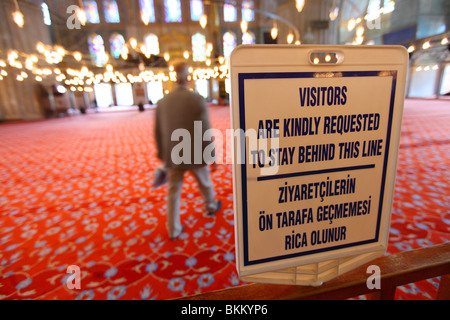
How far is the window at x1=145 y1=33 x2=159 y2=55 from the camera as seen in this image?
21.7 m

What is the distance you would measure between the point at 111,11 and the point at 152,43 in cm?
429

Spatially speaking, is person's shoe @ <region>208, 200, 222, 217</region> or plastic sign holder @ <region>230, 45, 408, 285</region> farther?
person's shoe @ <region>208, 200, 222, 217</region>

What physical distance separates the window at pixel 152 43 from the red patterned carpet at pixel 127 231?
20.5 m

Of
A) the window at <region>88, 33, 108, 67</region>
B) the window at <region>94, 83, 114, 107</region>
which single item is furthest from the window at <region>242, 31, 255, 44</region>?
the window at <region>94, 83, 114, 107</region>

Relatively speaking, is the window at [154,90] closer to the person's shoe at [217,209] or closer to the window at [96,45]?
the window at [96,45]

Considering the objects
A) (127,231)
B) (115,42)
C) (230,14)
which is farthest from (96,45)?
(127,231)

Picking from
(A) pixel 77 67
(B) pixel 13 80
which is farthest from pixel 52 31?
(B) pixel 13 80

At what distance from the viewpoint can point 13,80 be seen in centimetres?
1409

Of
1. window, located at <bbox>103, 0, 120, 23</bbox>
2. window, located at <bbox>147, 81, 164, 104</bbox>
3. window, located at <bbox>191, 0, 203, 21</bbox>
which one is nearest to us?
window, located at <bbox>103, 0, 120, 23</bbox>

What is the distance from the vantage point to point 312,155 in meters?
0.56

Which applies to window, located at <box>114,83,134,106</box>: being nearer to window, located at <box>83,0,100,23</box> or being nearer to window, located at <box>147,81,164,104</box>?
window, located at <box>147,81,164,104</box>

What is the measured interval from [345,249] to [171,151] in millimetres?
1584

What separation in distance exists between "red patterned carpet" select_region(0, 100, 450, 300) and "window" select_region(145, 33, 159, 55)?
20.5 metres

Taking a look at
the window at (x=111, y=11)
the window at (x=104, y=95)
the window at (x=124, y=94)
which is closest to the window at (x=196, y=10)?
the window at (x=111, y=11)
